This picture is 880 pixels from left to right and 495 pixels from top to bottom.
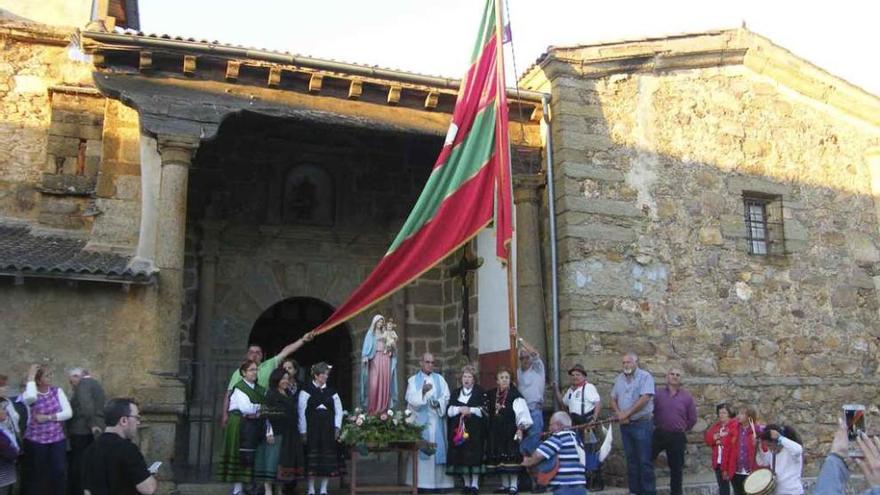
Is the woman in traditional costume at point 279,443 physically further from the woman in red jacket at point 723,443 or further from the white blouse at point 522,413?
the woman in red jacket at point 723,443

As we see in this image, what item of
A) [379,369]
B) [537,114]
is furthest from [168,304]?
[537,114]

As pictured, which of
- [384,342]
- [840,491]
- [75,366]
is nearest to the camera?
[840,491]

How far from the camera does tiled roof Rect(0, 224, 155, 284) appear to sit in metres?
7.86

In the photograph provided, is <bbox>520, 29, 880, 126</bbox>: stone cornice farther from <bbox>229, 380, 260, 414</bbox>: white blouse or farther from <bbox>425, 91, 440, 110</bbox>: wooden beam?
<bbox>229, 380, 260, 414</bbox>: white blouse

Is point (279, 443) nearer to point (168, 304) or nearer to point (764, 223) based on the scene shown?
point (168, 304)

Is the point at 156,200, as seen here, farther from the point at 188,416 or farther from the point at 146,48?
the point at 188,416

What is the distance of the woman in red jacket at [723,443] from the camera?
807 centimetres

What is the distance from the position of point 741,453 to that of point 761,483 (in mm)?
1308

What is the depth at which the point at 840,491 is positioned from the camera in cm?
381

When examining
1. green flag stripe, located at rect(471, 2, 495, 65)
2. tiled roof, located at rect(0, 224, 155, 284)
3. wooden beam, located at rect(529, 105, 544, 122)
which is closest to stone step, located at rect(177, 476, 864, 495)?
tiled roof, located at rect(0, 224, 155, 284)

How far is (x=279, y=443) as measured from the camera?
7727 millimetres

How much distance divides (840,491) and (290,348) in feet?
17.8

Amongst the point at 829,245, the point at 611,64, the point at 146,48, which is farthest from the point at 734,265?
the point at 146,48

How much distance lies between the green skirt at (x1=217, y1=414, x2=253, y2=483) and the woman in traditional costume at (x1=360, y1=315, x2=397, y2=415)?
1376 millimetres
